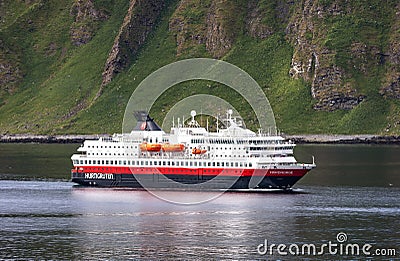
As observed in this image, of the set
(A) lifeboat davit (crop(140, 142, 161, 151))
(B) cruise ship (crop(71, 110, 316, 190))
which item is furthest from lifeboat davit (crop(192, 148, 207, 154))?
(A) lifeboat davit (crop(140, 142, 161, 151))

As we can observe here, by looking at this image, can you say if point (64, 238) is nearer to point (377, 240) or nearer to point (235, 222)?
point (235, 222)

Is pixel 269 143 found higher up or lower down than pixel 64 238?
higher up

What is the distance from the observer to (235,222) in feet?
416

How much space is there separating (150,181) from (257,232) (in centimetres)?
3946

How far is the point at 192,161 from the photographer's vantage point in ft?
511

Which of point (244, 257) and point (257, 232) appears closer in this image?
point (244, 257)

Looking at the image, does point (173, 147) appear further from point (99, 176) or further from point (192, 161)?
point (99, 176)

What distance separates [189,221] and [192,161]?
2844cm

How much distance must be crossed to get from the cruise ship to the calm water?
102 inches

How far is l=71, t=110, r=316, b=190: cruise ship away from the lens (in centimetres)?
15212

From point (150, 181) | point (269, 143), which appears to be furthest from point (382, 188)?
point (150, 181)

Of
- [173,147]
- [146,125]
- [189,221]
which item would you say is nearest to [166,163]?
[173,147]

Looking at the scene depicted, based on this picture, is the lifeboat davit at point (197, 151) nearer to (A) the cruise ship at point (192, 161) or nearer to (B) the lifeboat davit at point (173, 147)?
(A) the cruise ship at point (192, 161)

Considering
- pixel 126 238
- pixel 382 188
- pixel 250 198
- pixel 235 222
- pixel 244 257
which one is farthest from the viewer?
pixel 382 188
